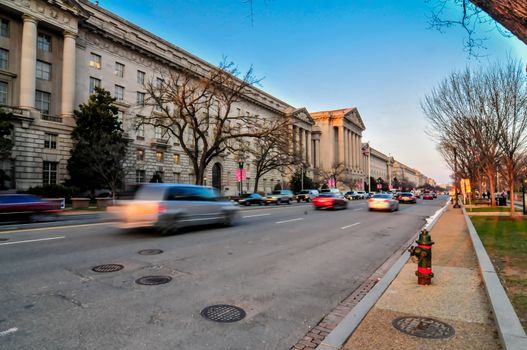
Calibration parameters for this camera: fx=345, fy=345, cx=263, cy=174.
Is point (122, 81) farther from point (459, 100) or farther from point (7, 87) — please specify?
point (459, 100)

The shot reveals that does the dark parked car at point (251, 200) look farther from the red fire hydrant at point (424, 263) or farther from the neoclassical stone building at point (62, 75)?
the red fire hydrant at point (424, 263)

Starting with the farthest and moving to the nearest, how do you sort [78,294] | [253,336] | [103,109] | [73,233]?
[103,109]
[73,233]
[78,294]
[253,336]

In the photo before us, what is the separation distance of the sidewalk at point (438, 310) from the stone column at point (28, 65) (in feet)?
130

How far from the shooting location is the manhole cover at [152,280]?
19.2 feet

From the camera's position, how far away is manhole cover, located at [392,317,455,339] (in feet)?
13.3

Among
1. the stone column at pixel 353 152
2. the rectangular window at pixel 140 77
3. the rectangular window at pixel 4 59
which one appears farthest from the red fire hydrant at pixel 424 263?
the stone column at pixel 353 152

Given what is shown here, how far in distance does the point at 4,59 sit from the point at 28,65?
8.58 ft

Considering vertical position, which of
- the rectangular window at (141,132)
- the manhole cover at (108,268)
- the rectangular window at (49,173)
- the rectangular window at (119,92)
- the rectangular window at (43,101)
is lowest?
the manhole cover at (108,268)

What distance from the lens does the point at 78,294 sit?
5156mm

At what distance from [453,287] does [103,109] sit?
38.6m

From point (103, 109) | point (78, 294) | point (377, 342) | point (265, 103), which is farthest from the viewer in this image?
point (265, 103)

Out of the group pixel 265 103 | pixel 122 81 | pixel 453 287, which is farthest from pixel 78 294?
pixel 265 103

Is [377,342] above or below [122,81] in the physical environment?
below

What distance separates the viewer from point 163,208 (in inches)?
432
